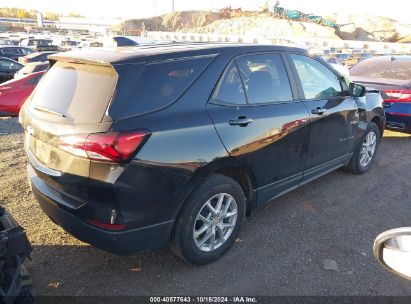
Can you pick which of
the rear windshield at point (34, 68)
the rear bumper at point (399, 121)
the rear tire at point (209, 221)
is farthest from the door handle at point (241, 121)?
the rear windshield at point (34, 68)

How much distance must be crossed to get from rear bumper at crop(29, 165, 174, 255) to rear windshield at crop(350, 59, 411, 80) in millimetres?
6412

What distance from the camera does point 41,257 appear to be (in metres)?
3.12

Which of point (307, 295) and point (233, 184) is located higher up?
point (233, 184)

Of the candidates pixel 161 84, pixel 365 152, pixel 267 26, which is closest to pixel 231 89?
pixel 161 84

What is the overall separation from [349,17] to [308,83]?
8495 centimetres

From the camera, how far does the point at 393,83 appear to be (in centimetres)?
680

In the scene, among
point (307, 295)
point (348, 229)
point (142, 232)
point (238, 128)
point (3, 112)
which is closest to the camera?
point (142, 232)

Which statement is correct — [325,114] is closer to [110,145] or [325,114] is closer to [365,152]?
[365,152]

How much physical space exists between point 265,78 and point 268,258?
5.57 ft

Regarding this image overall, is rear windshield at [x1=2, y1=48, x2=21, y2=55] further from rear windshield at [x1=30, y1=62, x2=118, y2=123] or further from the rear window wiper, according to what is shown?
the rear window wiper

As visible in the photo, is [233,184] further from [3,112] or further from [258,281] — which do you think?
[3,112]

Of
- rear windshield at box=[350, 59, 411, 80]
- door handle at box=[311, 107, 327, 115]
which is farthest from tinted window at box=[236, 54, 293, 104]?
rear windshield at box=[350, 59, 411, 80]

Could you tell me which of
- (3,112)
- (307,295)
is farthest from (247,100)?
(3,112)

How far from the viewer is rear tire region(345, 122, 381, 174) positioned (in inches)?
194
